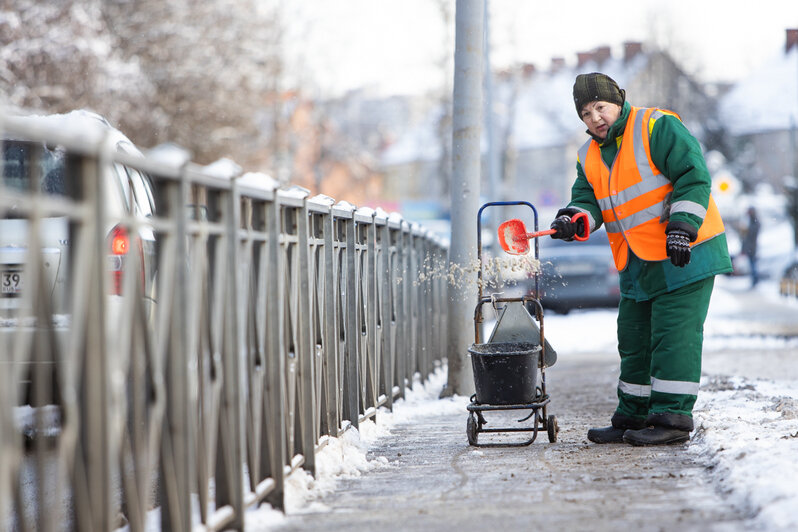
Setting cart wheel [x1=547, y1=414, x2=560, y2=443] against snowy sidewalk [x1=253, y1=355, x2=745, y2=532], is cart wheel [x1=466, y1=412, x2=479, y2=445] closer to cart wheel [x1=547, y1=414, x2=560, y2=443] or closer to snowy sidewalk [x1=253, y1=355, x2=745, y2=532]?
snowy sidewalk [x1=253, y1=355, x2=745, y2=532]

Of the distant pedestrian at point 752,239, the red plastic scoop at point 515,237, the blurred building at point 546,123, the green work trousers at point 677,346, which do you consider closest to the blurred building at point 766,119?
the distant pedestrian at point 752,239

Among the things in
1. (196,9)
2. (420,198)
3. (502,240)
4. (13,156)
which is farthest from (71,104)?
(420,198)

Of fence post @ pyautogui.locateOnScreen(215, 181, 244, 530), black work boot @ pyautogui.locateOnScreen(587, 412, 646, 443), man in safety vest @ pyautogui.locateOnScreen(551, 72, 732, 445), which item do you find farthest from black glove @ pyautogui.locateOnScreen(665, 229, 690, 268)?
fence post @ pyautogui.locateOnScreen(215, 181, 244, 530)

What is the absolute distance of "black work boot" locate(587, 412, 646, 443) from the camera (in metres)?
6.13

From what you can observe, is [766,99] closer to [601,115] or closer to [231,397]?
[601,115]

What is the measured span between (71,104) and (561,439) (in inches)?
660

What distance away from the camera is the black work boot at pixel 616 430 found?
6129mm

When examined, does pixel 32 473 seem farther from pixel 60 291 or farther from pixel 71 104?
pixel 71 104

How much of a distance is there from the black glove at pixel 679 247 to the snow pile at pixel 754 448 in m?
0.88

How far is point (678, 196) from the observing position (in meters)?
5.86

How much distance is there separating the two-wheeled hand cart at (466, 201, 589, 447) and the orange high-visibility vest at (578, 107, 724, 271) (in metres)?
0.26

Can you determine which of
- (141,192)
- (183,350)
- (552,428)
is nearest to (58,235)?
(141,192)

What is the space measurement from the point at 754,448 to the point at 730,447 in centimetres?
21

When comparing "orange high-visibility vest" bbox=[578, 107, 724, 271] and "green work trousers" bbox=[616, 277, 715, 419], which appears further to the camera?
"orange high-visibility vest" bbox=[578, 107, 724, 271]
